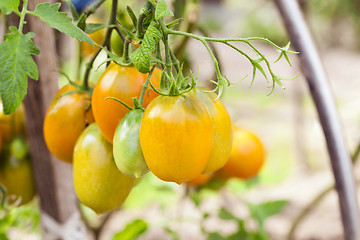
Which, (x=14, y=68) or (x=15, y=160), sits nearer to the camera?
(x=14, y=68)

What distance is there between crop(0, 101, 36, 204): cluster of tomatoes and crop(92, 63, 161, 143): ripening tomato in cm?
34

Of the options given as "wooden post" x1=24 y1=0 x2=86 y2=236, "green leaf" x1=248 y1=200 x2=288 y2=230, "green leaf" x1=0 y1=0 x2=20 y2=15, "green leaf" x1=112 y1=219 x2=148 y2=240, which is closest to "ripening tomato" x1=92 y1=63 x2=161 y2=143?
"green leaf" x1=0 y1=0 x2=20 y2=15

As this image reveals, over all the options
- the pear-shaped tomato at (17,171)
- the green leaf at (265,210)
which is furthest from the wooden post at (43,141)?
the green leaf at (265,210)

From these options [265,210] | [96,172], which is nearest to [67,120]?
[96,172]

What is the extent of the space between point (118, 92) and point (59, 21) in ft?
0.31

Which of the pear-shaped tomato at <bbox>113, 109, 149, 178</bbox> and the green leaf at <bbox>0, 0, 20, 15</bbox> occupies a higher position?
the green leaf at <bbox>0, 0, 20, 15</bbox>

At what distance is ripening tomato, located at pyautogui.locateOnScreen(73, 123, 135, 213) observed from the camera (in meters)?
0.50

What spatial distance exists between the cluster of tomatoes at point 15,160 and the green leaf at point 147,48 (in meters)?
0.43

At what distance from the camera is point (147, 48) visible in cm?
39

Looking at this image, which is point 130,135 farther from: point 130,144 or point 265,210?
point 265,210

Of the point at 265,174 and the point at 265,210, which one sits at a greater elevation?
the point at 265,210

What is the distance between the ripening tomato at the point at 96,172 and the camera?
50 centimetres

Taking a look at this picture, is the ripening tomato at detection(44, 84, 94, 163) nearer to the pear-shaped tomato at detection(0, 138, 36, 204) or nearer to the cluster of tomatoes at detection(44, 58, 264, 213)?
the cluster of tomatoes at detection(44, 58, 264, 213)

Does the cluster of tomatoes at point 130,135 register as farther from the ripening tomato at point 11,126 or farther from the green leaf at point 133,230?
the green leaf at point 133,230
